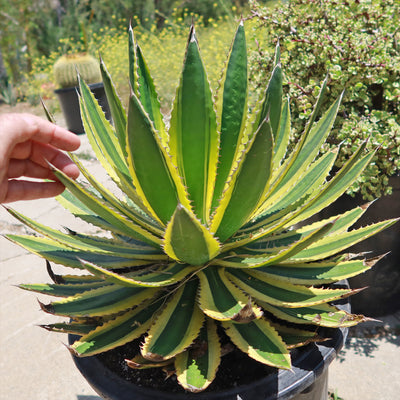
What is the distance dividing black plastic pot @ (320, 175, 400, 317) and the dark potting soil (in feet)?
3.65

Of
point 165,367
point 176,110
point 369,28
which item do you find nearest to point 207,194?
point 176,110

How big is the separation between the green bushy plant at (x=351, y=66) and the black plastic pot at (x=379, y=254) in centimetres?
8

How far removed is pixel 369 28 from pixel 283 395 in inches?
76.6

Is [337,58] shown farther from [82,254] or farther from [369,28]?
[82,254]

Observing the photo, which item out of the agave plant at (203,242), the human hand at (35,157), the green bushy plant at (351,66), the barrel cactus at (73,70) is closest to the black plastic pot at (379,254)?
the green bushy plant at (351,66)

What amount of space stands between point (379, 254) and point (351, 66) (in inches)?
36.6

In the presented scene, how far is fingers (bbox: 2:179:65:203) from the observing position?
1396 millimetres

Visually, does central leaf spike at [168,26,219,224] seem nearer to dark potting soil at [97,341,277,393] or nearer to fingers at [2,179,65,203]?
dark potting soil at [97,341,277,393]

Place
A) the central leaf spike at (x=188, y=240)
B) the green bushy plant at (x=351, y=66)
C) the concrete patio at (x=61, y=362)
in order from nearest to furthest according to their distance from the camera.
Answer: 1. the central leaf spike at (x=188, y=240)
2. the green bushy plant at (x=351, y=66)
3. the concrete patio at (x=61, y=362)

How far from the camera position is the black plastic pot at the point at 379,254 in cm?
199

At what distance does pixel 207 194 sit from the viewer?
1143 millimetres

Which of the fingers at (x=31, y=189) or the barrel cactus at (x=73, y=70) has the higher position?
the barrel cactus at (x=73, y=70)

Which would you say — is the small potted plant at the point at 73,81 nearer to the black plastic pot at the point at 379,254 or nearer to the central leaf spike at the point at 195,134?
the black plastic pot at the point at 379,254

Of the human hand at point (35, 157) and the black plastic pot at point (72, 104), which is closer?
the human hand at point (35, 157)
